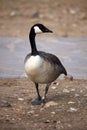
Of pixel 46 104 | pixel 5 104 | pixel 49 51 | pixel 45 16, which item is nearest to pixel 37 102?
pixel 46 104

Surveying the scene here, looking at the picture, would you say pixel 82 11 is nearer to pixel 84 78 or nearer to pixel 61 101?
pixel 84 78

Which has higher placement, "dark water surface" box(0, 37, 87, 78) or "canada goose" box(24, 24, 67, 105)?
"canada goose" box(24, 24, 67, 105)

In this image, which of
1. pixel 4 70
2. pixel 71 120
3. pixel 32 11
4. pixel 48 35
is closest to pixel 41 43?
pixel 48 35

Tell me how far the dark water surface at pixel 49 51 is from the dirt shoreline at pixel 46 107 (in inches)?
27.7

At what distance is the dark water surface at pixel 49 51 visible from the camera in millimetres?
10788

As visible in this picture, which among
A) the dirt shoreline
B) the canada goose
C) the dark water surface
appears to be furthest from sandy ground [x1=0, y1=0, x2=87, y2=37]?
the canada goose

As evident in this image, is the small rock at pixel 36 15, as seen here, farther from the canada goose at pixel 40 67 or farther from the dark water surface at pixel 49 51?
the canada goose at pixel 40 67

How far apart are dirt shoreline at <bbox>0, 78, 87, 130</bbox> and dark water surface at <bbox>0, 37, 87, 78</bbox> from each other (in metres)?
0.70

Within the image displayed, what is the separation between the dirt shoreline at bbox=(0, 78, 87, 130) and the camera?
7.28m

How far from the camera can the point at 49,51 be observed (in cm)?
1233

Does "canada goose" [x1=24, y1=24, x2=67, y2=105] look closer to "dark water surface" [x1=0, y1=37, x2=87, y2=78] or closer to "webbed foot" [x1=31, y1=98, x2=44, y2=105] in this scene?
"webbed foot" [x1=31, y1=98, x2=44, y2=105]

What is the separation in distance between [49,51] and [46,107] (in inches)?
166

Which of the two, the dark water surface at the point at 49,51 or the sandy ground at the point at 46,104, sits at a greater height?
the sandy ground at the point at 46,104

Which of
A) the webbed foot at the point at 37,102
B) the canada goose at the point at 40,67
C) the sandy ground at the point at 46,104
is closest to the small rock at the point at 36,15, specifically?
the sandy ground at the point at 46,104
